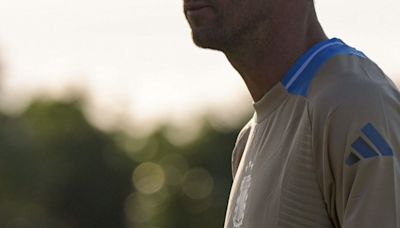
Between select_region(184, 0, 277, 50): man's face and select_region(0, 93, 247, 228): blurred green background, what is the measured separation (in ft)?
148

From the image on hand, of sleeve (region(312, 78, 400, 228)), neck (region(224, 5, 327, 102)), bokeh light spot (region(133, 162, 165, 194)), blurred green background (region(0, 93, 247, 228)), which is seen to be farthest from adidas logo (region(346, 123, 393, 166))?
bokeh light spot (region(133, 162, 165, 194))

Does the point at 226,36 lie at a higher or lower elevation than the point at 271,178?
higher

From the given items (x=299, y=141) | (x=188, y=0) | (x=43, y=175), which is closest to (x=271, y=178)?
(x=299, y=141)

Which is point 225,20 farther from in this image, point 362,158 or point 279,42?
point 362,158

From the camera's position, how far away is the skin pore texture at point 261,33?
4691mm

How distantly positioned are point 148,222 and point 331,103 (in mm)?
49342

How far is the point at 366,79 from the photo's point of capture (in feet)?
14.3

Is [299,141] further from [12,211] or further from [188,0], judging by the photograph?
[12,211]

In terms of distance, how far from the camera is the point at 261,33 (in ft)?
15.4

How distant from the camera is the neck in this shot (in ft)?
15.4

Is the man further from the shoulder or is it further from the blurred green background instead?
the blurred green background

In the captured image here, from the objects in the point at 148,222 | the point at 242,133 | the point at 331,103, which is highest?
the point at 331,103

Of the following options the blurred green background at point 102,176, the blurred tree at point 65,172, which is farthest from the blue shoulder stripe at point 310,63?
the blurred tree at point 65,172

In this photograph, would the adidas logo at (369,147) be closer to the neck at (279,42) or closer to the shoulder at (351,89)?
the shoulder at (351,89)
